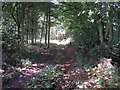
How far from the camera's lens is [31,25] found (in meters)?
16.4

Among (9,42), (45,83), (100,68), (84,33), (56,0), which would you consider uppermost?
(56,0)

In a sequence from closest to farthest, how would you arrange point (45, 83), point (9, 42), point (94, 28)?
point (45, 83) → point (94, 28) → point (9, 42)

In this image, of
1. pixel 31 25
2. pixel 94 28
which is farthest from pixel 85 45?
pixel 31 25

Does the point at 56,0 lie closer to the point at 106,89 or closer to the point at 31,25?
the point at 106,89

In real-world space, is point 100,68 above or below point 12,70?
above

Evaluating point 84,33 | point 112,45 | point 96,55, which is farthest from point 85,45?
point 112,45

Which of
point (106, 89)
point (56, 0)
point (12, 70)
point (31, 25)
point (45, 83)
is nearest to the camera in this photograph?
point (106, 89)

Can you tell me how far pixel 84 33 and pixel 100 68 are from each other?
15.4 ft

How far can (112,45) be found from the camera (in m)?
5.61

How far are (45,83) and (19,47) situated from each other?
21.1 feet

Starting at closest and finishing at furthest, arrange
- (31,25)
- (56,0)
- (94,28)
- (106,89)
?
(106,89), (94,28), (56,0), (31,25)

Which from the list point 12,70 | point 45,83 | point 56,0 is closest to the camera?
point 45,83

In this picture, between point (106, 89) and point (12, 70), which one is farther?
point (12, 70)

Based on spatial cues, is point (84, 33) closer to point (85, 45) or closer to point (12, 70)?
point (85, 45)
